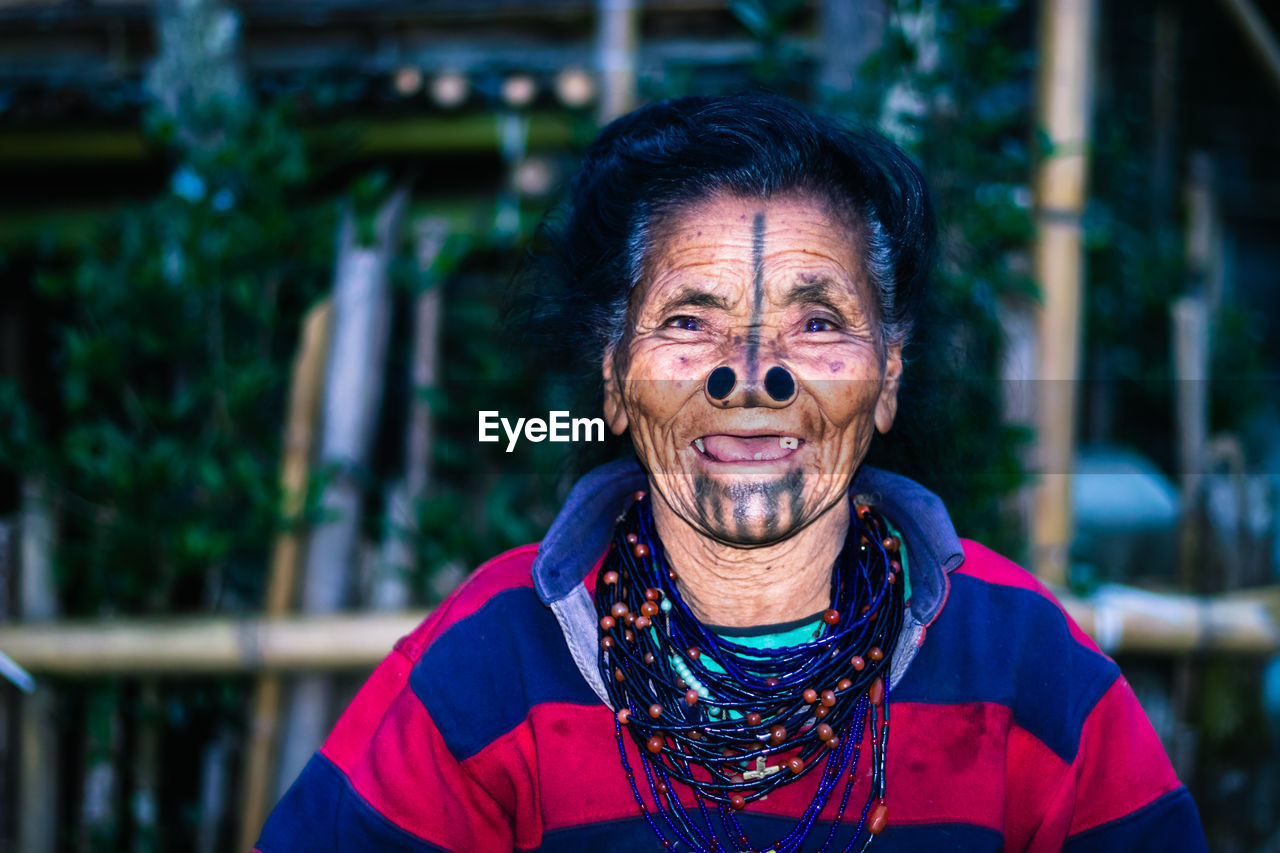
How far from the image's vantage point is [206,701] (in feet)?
8.61

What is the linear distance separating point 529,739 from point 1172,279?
349 centimetres

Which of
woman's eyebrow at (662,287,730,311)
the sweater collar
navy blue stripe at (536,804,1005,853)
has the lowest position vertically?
navy blue stripe at (536,804,1005,853)

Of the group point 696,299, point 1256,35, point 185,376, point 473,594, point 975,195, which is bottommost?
point 473,594

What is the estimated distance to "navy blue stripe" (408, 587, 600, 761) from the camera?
54.6 inches

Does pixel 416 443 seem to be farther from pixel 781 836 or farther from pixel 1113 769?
pixel 1113 769

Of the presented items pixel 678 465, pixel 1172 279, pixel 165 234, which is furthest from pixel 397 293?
pixel 1172 279

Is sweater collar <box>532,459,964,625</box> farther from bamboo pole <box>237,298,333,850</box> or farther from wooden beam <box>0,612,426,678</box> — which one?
bamboo pole <box>237,298,333,850</box>

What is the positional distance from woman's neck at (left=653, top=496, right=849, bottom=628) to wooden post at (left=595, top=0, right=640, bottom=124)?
1643 mm

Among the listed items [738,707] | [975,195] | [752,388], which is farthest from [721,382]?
[975,195]

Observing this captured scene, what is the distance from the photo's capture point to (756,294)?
1.43m

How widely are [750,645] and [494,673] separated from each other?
0.42m

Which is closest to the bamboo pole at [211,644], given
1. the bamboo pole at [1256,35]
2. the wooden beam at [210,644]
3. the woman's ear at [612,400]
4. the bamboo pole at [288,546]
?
the wooden beam at [210,644]

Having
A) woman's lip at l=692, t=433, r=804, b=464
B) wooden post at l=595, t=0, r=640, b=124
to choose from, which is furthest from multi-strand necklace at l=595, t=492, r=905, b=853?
wooden post at l=595, t=0, r=640, b=124

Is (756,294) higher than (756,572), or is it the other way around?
(756,294)
